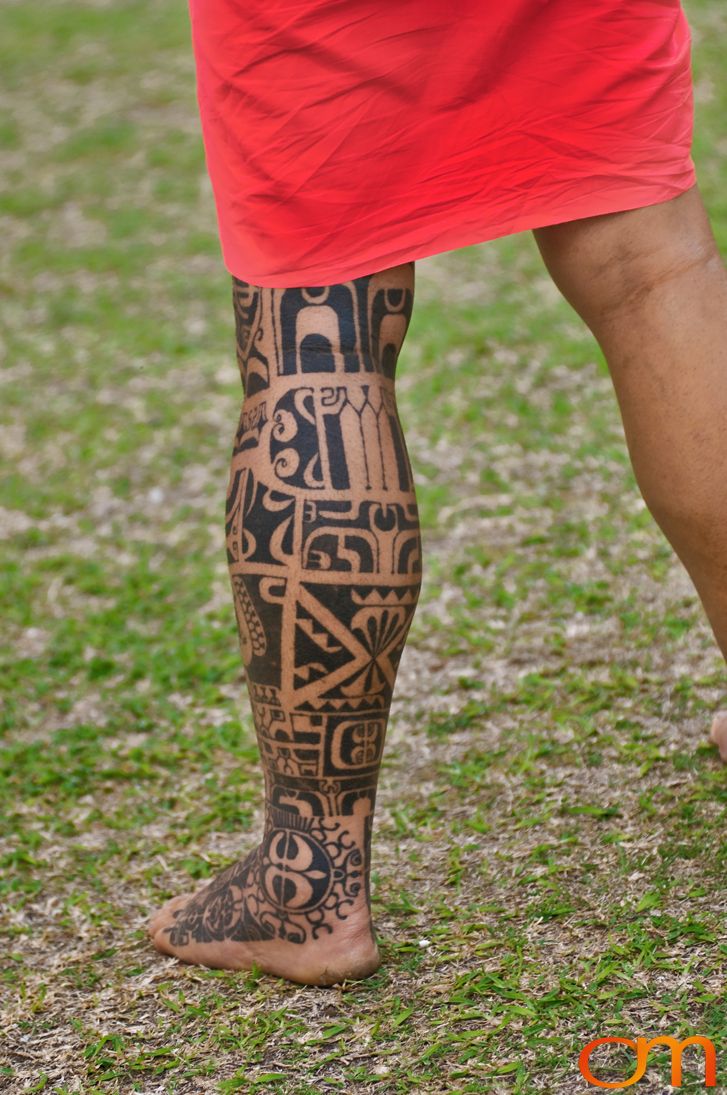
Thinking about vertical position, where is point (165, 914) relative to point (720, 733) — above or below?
below

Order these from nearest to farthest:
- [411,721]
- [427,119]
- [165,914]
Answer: [427,119]
[165,914]
[411,721]

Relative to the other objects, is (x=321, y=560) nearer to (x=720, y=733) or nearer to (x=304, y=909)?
(x=304, y=909)

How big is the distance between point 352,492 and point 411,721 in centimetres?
87

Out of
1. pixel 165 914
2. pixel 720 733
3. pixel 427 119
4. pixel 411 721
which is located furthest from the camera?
pixel 411 721

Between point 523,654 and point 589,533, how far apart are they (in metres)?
0.50

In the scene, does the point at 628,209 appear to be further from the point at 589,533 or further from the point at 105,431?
the point at 105,431

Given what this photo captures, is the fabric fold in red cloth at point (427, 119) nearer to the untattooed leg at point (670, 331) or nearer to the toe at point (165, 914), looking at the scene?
the untattooed leg at point (670, 331)

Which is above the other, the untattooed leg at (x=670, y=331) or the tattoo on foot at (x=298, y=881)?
the untattooed leg at (x=670, y=331)

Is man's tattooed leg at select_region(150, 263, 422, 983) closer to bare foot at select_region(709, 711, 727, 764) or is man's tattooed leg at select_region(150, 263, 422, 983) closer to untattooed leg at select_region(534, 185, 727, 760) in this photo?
untattooed leg at select_region(534, 185, 727, 760)

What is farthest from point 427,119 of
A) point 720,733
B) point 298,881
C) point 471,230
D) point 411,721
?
point 411,721

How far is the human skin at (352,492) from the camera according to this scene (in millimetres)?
1519

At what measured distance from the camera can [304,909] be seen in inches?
62.8

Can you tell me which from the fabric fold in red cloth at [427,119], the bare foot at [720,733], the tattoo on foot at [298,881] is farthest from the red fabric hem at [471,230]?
the bare foot at [720,733]

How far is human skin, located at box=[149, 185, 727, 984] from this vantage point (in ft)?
4.98
